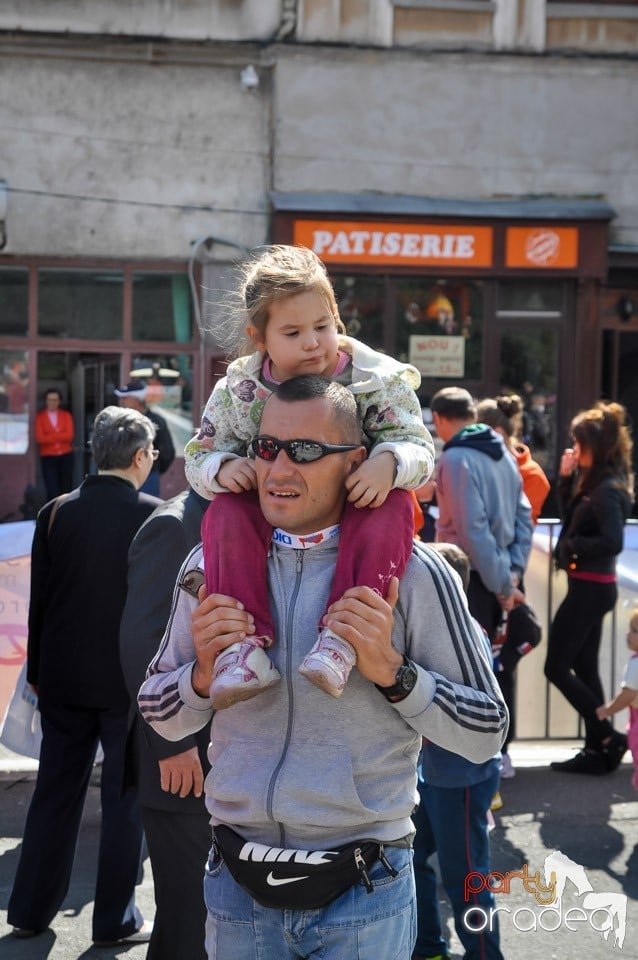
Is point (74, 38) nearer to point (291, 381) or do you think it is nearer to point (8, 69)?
point (8, 69)

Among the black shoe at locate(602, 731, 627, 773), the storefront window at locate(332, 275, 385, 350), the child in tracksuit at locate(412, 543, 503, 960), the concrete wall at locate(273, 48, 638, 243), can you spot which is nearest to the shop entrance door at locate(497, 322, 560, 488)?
the storefront window at locate(332, 275, 385, 350)

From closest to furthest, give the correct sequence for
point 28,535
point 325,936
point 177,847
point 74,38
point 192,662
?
point 325,936 → point 192,662 → point 177,847 → point 28,535 → point 74,38

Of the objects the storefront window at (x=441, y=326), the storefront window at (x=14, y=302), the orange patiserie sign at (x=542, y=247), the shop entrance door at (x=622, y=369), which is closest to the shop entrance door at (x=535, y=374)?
the storefront window at (x=441, y=326)

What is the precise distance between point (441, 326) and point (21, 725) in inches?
416

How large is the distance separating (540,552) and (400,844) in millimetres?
4832

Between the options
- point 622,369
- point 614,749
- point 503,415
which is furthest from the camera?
point 622,369

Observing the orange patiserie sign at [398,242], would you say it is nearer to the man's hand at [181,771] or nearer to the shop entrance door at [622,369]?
the shop entrance door at [622,369]

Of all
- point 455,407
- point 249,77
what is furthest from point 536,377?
point 455,407

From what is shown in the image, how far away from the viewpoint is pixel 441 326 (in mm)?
15148

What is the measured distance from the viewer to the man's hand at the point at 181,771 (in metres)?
3.64

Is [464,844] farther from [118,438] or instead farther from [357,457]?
[118,438]

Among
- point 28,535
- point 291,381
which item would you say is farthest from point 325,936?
point 28,535

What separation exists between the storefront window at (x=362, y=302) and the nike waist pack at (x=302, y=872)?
41.7 feet

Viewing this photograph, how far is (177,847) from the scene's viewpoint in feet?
12.2
